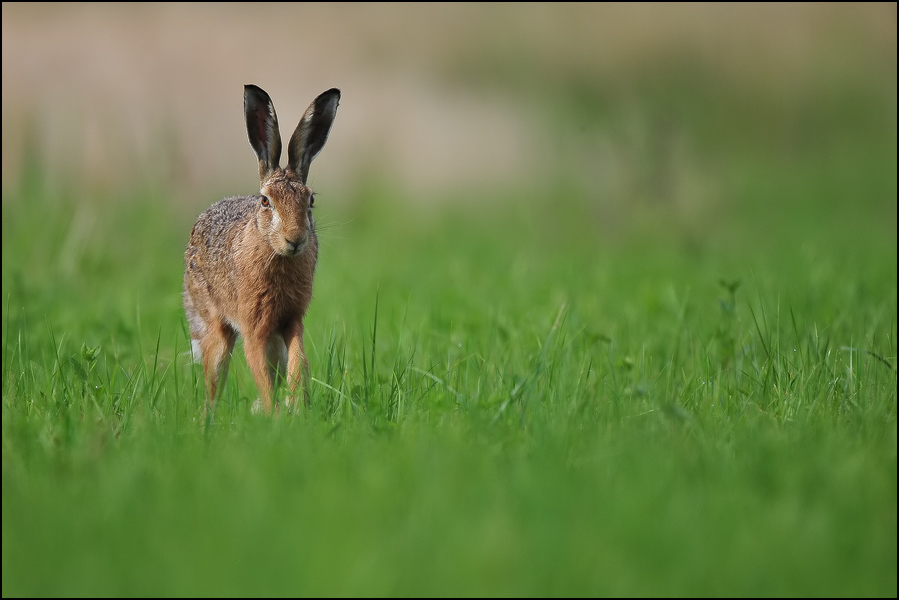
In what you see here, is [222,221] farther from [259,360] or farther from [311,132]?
[259,360]

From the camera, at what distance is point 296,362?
509 centimetres

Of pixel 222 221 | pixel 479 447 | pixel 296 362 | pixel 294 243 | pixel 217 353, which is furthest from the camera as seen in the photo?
pixel 222 221

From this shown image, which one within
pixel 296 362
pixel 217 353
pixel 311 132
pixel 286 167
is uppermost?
pixel 311 132

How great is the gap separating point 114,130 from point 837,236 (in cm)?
862

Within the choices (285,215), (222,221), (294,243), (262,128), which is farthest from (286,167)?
(222,221)

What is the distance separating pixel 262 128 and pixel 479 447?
96.2 inches

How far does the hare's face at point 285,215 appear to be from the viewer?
498 centimetres

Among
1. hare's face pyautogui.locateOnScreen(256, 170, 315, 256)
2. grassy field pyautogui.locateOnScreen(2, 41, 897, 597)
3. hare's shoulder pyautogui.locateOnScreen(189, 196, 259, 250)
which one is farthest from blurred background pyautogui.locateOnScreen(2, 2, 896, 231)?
hare's face pyautogui.locateOnScreen(256, 170, 315, 256)

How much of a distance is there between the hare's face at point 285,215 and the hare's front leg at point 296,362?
1.67 feet

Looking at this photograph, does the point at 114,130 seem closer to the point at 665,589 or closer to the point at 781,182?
the point at 781,182

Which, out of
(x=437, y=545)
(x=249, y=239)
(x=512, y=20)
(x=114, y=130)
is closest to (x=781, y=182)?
(x=512, y=20)

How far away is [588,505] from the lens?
10.5 ft

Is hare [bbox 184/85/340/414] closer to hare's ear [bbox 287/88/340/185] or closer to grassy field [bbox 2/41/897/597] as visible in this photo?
hare's ear [bbox 287/88/340/185]

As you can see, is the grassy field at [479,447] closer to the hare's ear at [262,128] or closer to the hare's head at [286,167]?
the hare's head at [286,167]
